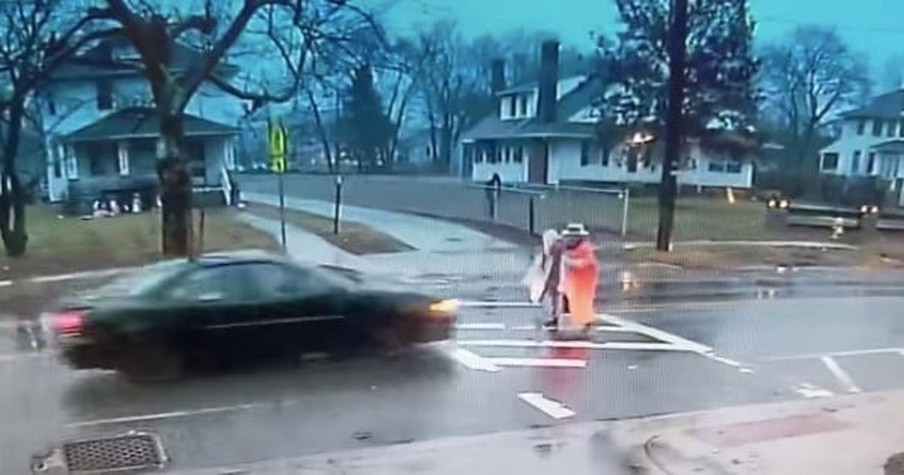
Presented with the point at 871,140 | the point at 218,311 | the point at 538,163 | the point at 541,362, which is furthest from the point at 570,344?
the point at 871,140

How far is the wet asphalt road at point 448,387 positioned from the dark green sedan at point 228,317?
24cm

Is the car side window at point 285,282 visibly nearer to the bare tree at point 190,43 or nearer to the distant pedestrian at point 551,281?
the distant pedestrian at point 551,281

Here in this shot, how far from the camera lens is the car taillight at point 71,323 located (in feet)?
28.9

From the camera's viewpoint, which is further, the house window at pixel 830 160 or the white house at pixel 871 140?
the house window at pixel 830 160

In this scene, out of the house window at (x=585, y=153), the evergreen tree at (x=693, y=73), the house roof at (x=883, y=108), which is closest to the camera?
the evergreen tree at (x=693, y=73)

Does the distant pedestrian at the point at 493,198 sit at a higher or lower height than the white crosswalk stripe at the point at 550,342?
higher

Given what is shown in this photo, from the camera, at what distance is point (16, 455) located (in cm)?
681

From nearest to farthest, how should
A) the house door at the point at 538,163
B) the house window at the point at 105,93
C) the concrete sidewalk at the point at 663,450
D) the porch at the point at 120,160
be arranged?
the concrete sidewalk at the point at 663,450 → the house window at the point at 105,93 → the porch at the point at 120,160 → the house door at the point at 538,163

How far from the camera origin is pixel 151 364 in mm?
8984

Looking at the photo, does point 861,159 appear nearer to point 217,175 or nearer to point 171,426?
point 217,175

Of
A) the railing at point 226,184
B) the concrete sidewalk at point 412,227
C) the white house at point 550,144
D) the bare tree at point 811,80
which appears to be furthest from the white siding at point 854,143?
the railing at point 226,184

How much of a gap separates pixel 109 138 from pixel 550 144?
22.8m

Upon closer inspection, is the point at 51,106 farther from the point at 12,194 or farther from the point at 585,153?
the point at 585,153

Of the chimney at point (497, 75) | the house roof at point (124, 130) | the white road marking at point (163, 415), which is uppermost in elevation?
the chimney at point (497, 75)
